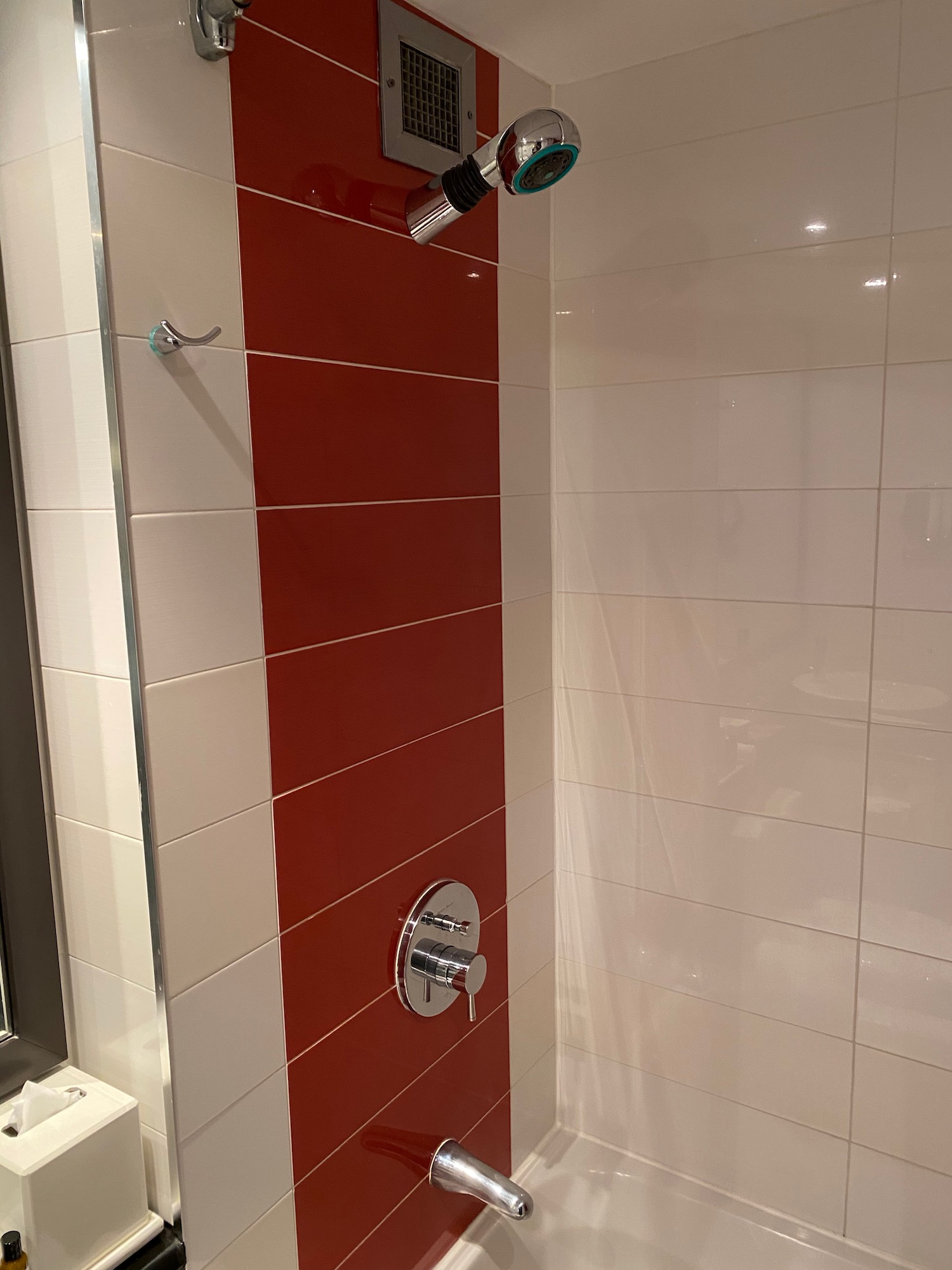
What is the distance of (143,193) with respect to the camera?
3.22ft

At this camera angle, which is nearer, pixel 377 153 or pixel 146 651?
pixel 146 651

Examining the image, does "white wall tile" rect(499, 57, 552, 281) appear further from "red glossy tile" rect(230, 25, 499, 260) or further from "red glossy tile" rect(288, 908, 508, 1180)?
"red glossy tile" rect(288, 908, 508, 1180)

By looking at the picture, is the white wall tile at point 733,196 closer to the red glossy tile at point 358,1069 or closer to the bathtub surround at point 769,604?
the bathtub surround at point 769,604

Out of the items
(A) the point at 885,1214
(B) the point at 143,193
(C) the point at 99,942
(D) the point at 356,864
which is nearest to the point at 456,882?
(D) the point at 356,864

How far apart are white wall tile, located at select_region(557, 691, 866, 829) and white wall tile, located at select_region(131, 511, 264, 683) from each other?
826 mm

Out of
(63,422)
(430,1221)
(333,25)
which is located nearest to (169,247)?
(63,422)

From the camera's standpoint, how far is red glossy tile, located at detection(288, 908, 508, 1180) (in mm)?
1289

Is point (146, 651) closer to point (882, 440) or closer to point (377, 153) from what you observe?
point (377, 153)

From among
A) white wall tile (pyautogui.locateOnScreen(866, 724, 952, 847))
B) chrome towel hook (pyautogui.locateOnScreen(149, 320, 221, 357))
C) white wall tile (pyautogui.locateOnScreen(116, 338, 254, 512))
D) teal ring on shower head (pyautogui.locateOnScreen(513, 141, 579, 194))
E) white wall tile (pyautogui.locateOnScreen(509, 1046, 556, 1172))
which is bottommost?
white wall tile (pyautogui.locateOnScreen(509, 1046, 556, 1172))

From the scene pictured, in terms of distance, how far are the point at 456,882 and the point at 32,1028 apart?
67cm

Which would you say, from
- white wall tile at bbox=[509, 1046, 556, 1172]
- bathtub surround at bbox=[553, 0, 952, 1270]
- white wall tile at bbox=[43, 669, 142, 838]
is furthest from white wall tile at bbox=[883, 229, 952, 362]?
white wall tile at bbox=[509, 1046, 556, 1172]

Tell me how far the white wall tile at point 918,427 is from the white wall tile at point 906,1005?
77cm

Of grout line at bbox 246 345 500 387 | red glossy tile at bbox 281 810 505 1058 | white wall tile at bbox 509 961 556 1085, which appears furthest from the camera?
white wall tile at bbox 509 961 556 1085

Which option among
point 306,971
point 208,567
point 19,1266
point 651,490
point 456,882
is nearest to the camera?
point 19,1266
